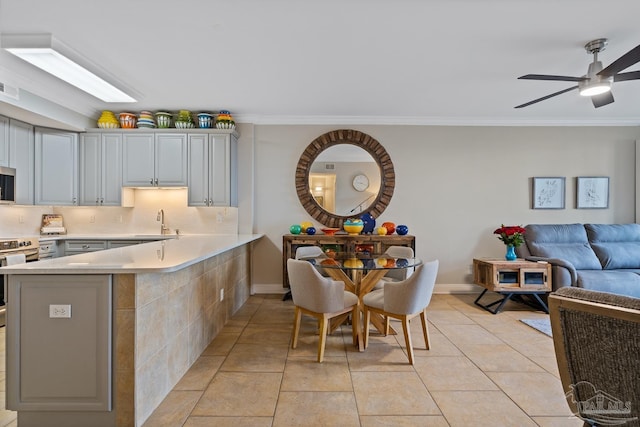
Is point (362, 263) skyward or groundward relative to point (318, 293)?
skyward

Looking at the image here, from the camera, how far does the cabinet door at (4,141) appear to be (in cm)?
351

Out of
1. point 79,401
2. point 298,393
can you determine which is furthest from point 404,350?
point 79,401

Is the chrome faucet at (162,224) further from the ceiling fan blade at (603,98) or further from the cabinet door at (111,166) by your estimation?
the ceiling fan blade at (603,98)

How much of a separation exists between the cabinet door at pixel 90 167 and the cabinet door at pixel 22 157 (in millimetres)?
498

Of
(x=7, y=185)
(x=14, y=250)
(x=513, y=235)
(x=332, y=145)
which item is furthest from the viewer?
(x=332, y=145)

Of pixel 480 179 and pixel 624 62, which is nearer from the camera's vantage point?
pixel 624 62

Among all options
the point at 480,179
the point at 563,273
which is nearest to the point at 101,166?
the point at 480,179

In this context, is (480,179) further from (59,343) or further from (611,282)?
(59,343)

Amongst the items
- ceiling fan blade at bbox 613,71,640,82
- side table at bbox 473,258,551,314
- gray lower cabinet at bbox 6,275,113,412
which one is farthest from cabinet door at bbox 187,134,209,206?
ceiling fan blade at bbox 613,71,640,82

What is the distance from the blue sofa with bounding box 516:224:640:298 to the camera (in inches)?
143

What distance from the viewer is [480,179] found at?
4.72 meters

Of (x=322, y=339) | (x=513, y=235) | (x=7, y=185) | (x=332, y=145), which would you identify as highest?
(x=332, y=145)

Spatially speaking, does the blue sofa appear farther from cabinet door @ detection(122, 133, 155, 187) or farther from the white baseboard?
cabinet door @ detection(122, 133, 155, 187)

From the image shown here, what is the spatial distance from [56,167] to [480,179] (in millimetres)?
5902
